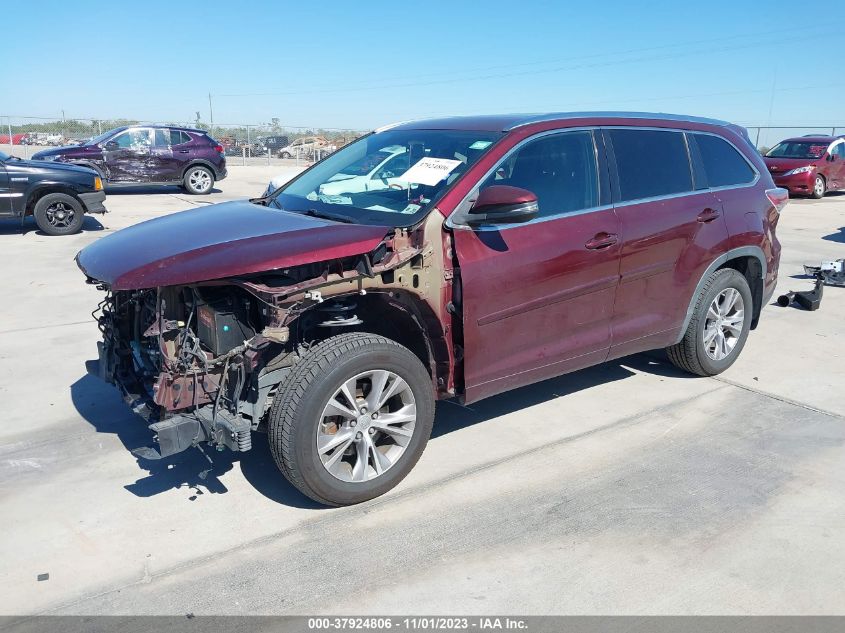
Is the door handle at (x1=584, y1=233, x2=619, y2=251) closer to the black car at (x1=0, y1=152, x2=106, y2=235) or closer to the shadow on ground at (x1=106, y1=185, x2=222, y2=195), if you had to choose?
the black car at (x1=0, y1=152, x2=106, y2=235)

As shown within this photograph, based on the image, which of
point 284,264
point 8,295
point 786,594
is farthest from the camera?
point 8,295

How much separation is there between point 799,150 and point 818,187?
118 cm

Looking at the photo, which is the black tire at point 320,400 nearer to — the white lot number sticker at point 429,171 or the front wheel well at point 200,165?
the white lot number sticker at point 429,171

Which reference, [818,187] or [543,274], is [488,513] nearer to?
[543,274]

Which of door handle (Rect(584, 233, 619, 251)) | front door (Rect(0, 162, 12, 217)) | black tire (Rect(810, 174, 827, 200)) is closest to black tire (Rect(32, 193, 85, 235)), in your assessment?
front door (Rect(0, 162, 12, 217))

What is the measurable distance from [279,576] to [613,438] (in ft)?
7.60

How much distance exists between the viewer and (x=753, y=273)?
5719 millimetres

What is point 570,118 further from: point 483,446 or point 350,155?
point 483,446

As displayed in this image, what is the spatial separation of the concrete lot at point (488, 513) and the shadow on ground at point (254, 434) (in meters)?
0.02

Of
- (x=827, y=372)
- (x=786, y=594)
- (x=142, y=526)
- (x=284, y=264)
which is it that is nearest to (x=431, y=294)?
(x=284, y=264)

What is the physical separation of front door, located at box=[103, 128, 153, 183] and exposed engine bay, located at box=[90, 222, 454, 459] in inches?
594

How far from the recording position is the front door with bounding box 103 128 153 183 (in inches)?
687

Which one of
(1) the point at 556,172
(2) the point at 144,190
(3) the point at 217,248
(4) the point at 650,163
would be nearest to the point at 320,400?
(3) the point at 217,248

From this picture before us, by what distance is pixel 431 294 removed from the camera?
3854 mm
